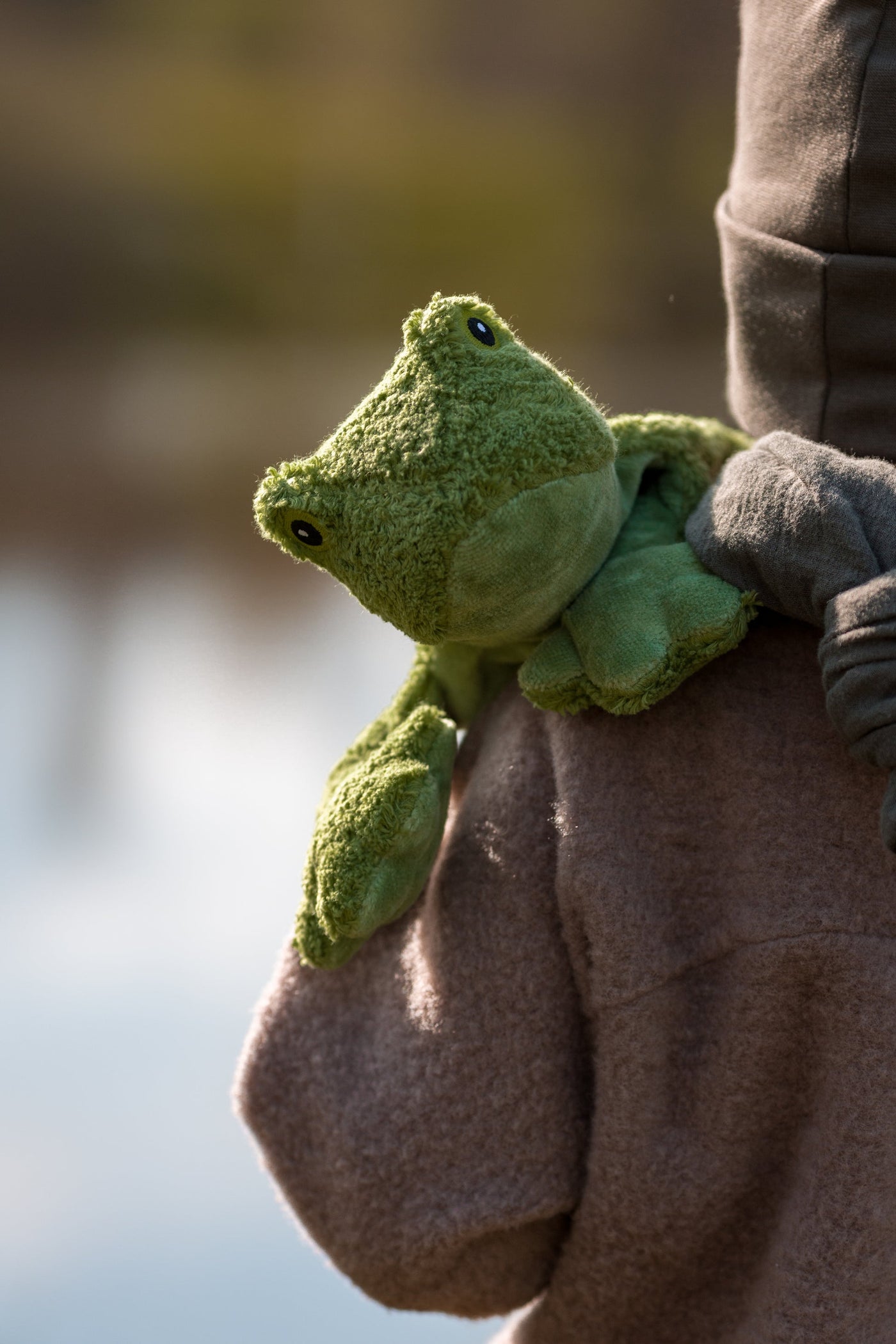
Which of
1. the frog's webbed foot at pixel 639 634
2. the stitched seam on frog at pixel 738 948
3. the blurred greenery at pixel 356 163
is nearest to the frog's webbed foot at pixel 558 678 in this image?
the frog's webbed foot at pixel 639 634

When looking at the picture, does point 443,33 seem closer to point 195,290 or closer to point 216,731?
point 195,290

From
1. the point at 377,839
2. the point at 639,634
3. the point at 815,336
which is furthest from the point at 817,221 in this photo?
the point at 377,839

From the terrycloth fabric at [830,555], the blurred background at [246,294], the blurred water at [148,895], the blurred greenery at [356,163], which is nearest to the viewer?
the terrycloth fabric at [830,555]

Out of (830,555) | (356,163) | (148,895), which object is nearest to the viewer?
(830,555)

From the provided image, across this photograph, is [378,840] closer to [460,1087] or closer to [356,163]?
[460,1087]

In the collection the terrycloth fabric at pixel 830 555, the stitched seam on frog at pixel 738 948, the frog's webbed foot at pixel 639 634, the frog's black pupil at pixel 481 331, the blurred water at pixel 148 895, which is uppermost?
the frog's black pupil at pixel 481 331

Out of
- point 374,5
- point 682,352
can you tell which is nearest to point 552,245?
point 682,352

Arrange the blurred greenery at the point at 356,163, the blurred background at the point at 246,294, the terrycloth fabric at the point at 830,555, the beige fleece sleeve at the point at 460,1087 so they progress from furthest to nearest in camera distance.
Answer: the blurred greenery at the point at 356,163 < the blurred background at the point at 246,294 < the beige fleece sleeve at the point at 460,1087 < the terrycloth fabric at the point at 830,555

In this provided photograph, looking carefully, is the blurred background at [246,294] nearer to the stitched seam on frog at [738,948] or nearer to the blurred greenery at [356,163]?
the blurred greenery at [356,163]
